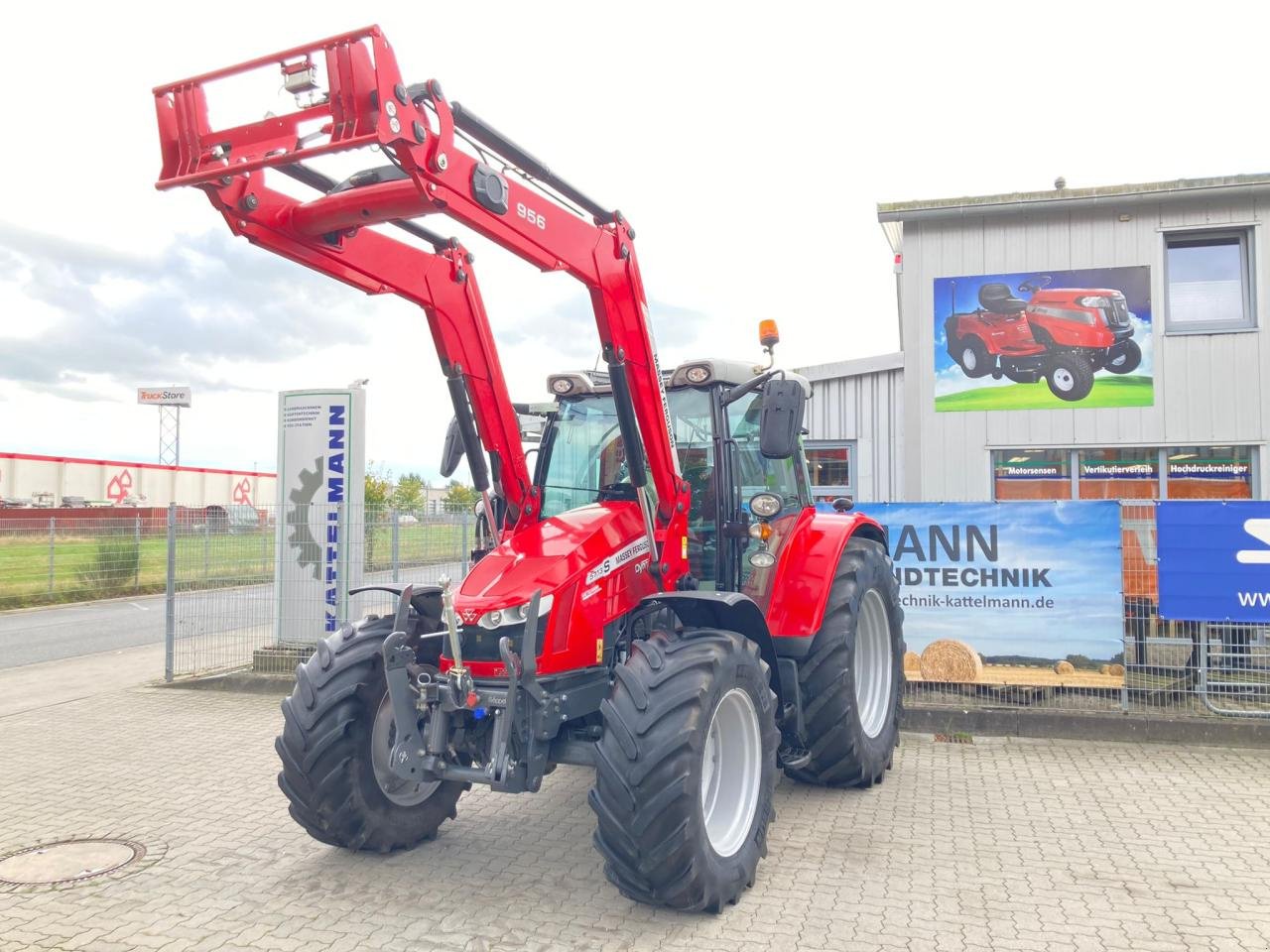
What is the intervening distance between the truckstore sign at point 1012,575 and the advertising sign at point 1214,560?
1.14 feet

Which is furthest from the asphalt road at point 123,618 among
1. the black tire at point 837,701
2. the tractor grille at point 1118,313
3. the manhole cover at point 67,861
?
the tractor grille at point 1118,313

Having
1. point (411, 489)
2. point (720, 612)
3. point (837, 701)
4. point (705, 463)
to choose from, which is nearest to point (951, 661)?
point (837, 701)

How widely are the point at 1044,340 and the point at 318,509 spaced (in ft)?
25.2

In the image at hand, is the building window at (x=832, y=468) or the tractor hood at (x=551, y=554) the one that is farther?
the building window at (x=832, y=468)

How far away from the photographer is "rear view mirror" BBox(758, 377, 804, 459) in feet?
14.6

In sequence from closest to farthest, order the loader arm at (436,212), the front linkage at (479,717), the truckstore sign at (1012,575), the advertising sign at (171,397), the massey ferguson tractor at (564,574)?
the loader arm at (436,212), the massey ferguson tractor at (564,574), the front linkage at (479,717), the truckstore sign at (1012,575), the advertising sign at (171,397)

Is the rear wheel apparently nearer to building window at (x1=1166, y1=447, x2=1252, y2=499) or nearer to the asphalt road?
building window at (x1=1166, y1=447, x2=1252, y2=499)

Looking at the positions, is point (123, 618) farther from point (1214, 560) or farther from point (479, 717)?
point (1214, 560)

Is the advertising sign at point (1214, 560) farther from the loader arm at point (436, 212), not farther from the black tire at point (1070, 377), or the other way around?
the loader arm at point (436, 212)

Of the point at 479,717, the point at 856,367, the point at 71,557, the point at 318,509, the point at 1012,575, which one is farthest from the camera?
the point at 71,557

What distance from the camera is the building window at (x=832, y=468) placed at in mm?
12258

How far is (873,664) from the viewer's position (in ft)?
20.9

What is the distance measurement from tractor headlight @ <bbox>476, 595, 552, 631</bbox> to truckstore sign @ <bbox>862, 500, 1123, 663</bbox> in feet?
14.6

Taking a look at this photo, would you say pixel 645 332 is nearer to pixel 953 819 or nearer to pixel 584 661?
pixel 584 661
